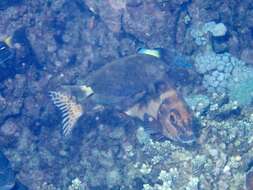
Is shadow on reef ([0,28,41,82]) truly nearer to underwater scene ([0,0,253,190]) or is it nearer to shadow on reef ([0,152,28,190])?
underwater scene ([0,0,253,190])

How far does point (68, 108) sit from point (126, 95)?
1280 millimetres

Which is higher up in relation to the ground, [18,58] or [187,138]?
[18,58]

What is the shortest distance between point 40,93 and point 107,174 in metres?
2.72

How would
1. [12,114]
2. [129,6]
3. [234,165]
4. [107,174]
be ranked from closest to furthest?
[234,165], [107,174], [12,114], [129,6]

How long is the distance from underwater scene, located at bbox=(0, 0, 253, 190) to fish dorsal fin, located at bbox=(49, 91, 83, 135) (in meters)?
0.02

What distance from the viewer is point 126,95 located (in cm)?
654

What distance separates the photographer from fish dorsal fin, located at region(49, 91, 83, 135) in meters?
6.89

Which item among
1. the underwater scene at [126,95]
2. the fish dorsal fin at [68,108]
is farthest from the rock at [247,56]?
the fish dorsal fin at [68,108]

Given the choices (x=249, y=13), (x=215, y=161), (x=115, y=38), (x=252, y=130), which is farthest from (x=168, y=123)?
(x=249, y=13)

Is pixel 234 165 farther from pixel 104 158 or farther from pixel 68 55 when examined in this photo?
pixel 68 55

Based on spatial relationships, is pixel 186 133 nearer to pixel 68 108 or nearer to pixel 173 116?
pixel 173 116

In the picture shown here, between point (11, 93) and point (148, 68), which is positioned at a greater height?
point (148, 68)

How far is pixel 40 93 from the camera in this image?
808 cm

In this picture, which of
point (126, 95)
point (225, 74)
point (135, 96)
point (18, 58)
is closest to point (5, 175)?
point (126, 95)
